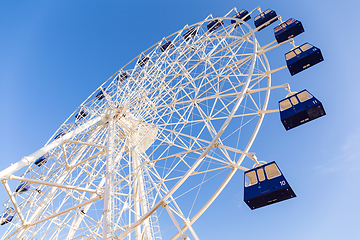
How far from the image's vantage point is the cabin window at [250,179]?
7.45 m

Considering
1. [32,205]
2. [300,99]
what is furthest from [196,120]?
[32,205]

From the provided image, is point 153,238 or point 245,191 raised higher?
point 245,191

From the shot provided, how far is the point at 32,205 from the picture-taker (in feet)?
41.1

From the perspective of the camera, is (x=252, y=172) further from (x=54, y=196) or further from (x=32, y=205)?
(x=32, y=205)

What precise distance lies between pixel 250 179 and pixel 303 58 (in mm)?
6239

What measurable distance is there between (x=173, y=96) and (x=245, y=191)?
24.9 feet

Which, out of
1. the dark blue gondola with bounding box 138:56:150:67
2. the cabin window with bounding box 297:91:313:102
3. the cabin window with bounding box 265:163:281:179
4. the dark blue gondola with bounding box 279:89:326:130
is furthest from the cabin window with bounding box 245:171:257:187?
the dark blue gondola with bounding box 138:56:150:67

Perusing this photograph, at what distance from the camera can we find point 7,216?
15.5 metres

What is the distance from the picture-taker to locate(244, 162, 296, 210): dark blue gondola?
679cm

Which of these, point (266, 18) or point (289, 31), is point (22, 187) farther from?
point (266, 18)

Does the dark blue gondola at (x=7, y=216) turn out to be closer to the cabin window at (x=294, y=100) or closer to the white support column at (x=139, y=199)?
the white support column at (x=139, y=199)

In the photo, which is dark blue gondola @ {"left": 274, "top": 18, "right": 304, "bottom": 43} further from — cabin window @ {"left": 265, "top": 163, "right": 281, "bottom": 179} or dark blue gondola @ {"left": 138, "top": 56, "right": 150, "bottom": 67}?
dark blue gondola @ {"left": 138, "top": 56, "right": 150, "bottom": 67}

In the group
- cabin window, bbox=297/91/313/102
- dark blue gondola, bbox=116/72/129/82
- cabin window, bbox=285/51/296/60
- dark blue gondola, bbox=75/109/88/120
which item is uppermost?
dark blue gondola, bbox=116/72/129/82

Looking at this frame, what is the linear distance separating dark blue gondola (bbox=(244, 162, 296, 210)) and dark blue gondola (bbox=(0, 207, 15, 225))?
1574cm
